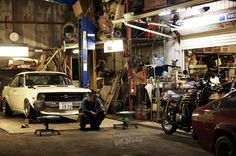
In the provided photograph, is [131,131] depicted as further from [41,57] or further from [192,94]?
[41,57]

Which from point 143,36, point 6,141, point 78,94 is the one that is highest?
point 143,36

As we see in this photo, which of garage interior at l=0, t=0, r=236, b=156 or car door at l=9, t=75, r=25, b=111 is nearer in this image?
garage interior at l=0, t=0, r=236, b=156

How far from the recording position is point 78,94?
15547 millimetres

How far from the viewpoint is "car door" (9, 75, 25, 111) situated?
16.3 meters

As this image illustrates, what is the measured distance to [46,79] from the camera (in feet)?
56.1

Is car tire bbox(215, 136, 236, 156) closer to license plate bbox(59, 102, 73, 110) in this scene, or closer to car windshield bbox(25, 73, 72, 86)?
license plate bbox(59, 102, 73, 110)

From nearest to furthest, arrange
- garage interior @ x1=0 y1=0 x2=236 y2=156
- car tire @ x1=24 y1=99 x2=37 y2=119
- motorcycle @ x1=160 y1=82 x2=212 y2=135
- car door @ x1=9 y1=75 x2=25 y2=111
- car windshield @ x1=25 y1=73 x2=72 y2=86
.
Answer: motorcycle @ x1=160 y1=82 x2=212 y2=135
garage interior @ x1=0 y1=0 x2=236 y2=156
car tire @ x1=24 y1=99 x2=37 y2=119
car door @ x1=9 y1=75 x2=25 y2=111
car windshield @ x1=25 y1=73 x2=72 y2=86

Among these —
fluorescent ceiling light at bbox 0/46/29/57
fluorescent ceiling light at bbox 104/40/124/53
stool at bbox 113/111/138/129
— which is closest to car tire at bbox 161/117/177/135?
stool at bbox 113/111/138/129

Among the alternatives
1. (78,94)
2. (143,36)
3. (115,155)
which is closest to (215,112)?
(115,155)

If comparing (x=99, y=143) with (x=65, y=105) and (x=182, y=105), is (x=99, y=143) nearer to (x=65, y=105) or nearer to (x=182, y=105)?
(x=182, y=105)

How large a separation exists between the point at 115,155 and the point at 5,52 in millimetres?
14735

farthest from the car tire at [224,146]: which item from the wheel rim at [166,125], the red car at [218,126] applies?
the wheel rim at [166,125]

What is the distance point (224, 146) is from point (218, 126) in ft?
1.16

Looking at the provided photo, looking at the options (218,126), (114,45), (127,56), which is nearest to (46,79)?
(114,45)
